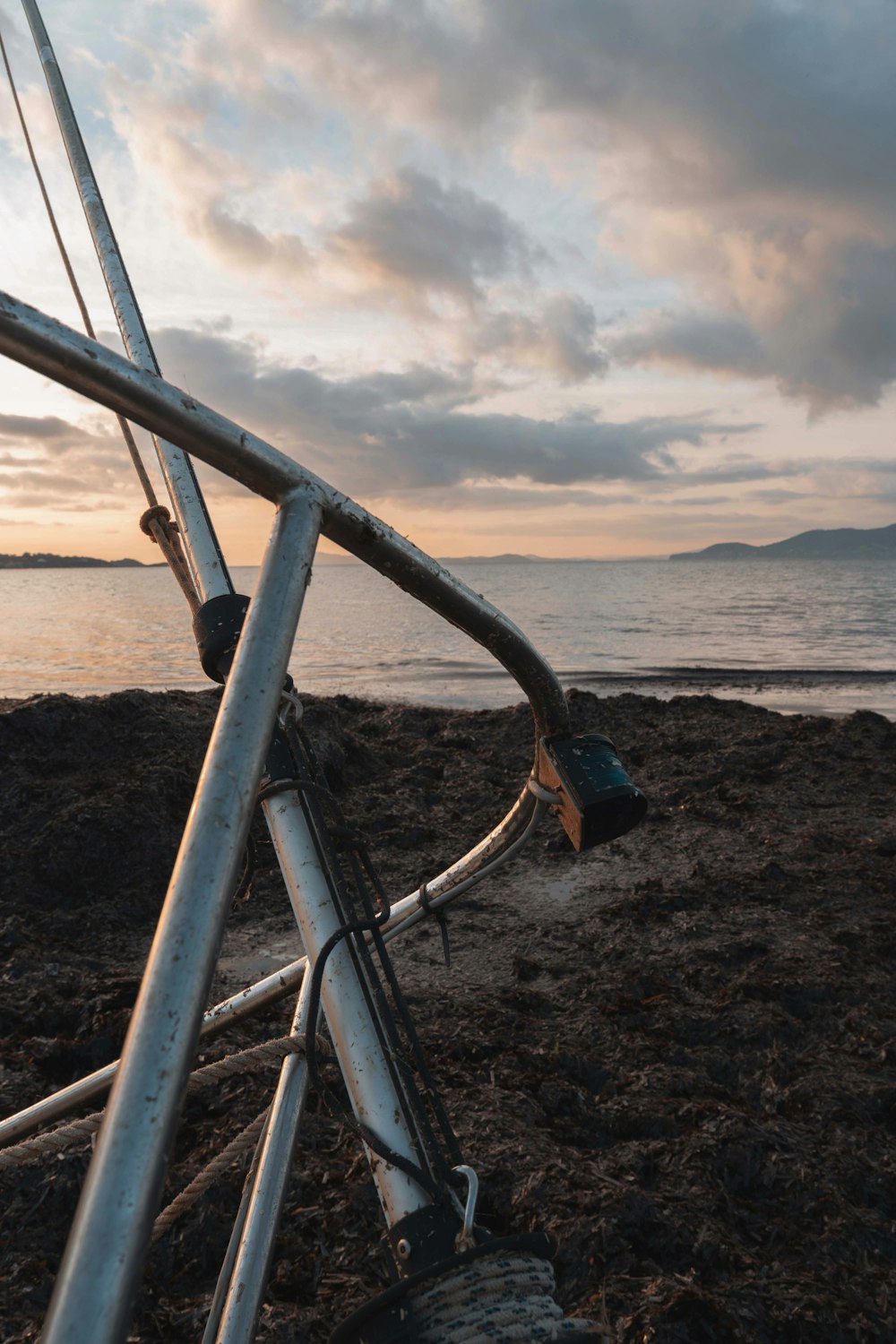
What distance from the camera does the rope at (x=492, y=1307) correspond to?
3.09 feet

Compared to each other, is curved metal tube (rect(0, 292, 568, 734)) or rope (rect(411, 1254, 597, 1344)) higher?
curved metal tube (rect(0, 292, 568, 734))

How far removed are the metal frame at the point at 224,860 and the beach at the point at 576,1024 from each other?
0.68 metres

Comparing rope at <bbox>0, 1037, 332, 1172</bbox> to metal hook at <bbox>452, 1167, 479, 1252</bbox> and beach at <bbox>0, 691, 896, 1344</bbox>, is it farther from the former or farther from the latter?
metal hook at <bbox>452, 1167, 479, 1252</bbox>

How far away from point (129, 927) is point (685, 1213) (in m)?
3.53

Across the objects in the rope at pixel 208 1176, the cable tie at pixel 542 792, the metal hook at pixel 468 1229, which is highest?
the cable tie at pixel 542 792

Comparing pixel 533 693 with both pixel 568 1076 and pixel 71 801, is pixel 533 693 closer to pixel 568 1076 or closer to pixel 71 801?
pixel 568 1076

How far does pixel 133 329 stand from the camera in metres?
1.80

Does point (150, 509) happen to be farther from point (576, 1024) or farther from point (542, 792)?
point (576, 1024)

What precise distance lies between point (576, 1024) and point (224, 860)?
10.4 feet

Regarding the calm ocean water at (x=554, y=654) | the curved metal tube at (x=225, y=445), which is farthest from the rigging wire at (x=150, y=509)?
the calm ocean water at (x=554, y=654)

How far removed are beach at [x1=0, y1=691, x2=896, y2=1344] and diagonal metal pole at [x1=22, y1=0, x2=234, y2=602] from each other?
771mm

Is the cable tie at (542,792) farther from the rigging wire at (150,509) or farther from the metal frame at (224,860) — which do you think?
the rigging wire at (150,509)

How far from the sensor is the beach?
86.6 inches

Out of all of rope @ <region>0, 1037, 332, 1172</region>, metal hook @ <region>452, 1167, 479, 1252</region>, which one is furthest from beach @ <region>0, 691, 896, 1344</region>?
metal hook @ <region>452, 1167, 479, 1252</region>
